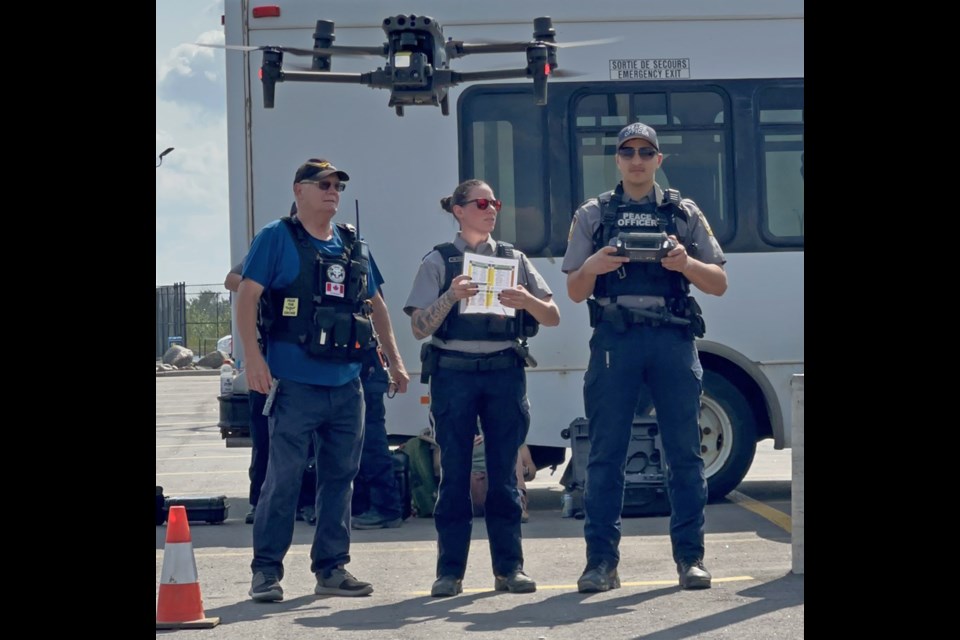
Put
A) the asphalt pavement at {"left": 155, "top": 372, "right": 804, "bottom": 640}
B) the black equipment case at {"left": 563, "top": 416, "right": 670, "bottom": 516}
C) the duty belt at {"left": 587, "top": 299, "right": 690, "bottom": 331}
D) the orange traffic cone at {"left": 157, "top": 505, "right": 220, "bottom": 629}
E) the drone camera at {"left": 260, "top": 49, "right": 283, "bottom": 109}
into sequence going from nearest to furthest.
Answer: the asphalt pavement at {"left": 155, "top": 372, "right": 804, "bottom": 640}
the orange traffic cone at {"left": 157, "top": 505, "right": 220, "bottom": 629}
the duty belt at {"left": 587, "top": 299, "right": 690, "bottom": 331}
the drone camera at {"left": 260, "top": 49, "right": 283, "bottom": 109}
the black equipment case at {"left": 563, "top": 416, "right": 670, "bottom": 516}

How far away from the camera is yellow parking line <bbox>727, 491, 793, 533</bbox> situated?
30.2 feet

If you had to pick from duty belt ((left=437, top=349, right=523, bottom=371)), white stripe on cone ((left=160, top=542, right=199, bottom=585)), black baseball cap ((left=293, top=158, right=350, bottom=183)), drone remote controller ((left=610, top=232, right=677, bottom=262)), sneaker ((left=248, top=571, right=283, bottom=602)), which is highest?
black baseball cap ((left=293, top=158, right=350, bottom=183))

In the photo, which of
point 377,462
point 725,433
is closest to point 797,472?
point 725,433

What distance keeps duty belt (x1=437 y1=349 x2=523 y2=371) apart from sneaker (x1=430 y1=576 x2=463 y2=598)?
1.02m

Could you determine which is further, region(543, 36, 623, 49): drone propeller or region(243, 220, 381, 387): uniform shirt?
region(543, 36, 623, 49): drone propeller

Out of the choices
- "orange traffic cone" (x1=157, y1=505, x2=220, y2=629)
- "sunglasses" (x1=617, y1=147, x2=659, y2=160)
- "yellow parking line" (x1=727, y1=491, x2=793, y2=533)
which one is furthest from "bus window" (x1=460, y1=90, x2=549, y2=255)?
"orange traffic cone" (x1=157, y1=505, x2=220, y2=629)

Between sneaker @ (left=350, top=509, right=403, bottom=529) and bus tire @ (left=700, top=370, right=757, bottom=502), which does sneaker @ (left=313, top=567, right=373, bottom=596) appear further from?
bus tire @ (left=700, top=370, right=757, bottom=502)

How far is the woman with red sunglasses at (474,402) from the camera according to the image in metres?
7.04

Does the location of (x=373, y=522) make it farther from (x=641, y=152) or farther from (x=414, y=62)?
(x=641, y=152)

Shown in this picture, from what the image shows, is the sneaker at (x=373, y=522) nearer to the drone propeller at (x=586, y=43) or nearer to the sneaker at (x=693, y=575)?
the sneaker at (x=693, y=575)

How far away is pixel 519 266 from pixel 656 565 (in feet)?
6.06

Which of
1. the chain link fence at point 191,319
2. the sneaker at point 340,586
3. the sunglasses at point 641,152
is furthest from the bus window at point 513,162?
the chain link fence at point 191,319

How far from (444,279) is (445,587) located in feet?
4.93

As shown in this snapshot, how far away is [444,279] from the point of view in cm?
718
